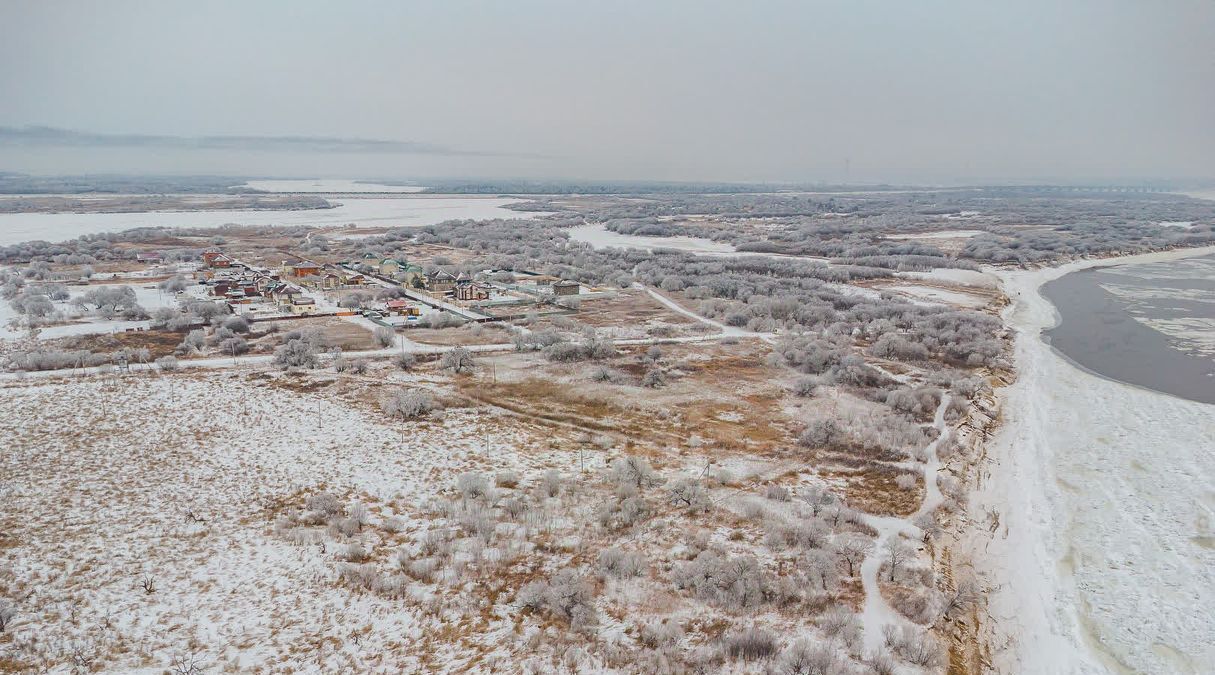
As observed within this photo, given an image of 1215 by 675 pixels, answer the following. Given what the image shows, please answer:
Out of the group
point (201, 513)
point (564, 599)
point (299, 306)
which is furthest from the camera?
point (299, 306)

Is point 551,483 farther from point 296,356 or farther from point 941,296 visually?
point 941,296

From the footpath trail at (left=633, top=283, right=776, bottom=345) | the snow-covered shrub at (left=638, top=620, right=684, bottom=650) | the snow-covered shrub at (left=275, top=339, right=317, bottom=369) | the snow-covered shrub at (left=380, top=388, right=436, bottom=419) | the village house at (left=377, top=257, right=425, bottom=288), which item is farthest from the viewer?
the village house at (left=377, top=257, right=425, bottom=288)

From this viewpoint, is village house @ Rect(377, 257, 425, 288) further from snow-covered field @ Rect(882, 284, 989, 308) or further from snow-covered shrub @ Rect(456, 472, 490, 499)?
snow-covered field @ Rect(882, 284, 989, 308)

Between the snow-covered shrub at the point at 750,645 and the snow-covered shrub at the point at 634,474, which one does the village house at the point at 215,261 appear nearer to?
the snow-covered shrub at the point at 634,474

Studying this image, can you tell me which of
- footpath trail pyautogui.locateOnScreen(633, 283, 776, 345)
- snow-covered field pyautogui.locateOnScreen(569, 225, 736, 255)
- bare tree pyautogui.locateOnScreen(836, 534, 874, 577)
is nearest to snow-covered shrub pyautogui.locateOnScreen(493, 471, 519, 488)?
bare tree pyautogui.locateOnScreen(836, 534, 874, 577)

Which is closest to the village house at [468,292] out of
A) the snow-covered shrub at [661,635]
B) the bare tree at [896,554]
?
the bare tree at [896,554]

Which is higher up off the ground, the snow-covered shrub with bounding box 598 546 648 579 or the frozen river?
the frozen river

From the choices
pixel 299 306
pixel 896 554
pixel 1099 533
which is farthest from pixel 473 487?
pixel 299 306
